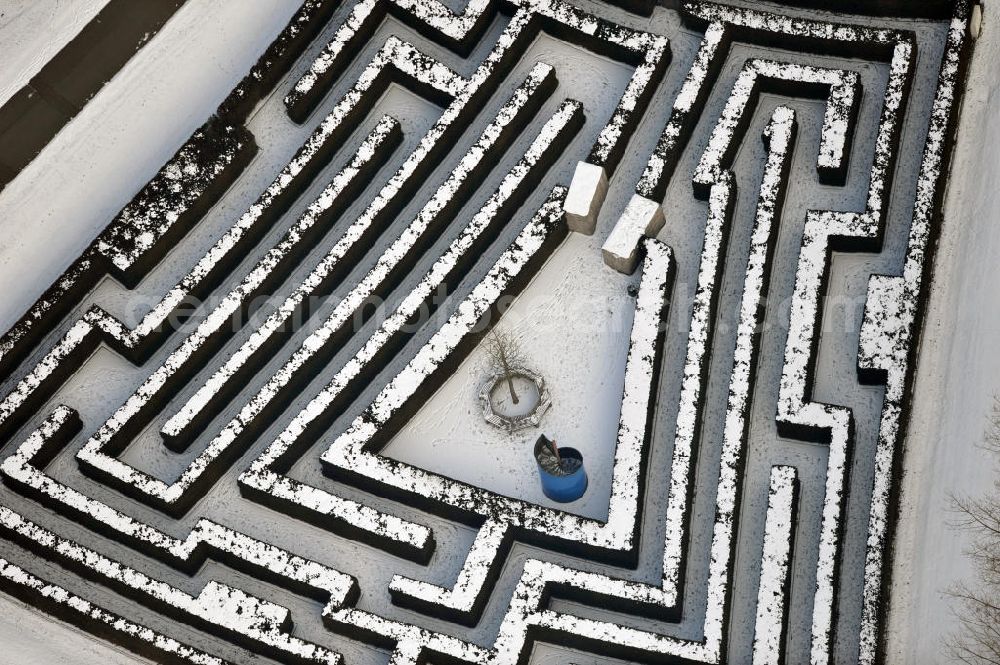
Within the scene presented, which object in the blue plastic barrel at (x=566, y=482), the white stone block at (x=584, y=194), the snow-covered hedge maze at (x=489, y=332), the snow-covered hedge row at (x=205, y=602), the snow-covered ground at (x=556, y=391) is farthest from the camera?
the white stone block at (x=584, y=194)

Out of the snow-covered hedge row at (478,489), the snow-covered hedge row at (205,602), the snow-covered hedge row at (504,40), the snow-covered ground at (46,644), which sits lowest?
the snow-covered ground at (46,644)

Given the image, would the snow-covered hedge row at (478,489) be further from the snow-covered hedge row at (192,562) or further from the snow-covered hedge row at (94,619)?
the snow-covered hedge row at (94,619)

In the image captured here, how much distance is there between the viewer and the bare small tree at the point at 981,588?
3024 cm

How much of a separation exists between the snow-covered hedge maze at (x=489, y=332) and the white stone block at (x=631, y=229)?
0.07 m

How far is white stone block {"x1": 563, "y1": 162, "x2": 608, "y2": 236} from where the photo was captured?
1377 inches

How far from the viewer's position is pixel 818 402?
108 feet

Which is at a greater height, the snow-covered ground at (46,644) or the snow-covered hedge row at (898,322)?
the snow-covered hedge row at (898,322)

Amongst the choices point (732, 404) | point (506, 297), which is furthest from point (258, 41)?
point (732, 404)

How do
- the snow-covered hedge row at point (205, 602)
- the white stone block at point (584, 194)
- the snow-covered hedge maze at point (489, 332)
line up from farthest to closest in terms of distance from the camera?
the white stone block at point (584, 194) < the snow-covered hedge maze at point (489, 332) < the snow-covered hedge row at point (205, 602)

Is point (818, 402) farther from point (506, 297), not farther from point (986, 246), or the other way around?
point (506, 297)

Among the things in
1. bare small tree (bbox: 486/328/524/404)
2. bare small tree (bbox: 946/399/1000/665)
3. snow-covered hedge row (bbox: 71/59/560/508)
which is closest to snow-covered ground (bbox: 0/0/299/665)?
snow-covered hedge row (bbox: 71/59/560/508)

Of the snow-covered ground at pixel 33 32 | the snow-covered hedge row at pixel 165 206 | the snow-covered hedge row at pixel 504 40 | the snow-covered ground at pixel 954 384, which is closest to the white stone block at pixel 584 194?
the snow-covered hedge row at pixel 504 40

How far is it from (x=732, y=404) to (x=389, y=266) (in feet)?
31.3

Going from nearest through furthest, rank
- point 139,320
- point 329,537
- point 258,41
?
point 329,537
point 139,320
point 258,41
